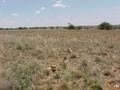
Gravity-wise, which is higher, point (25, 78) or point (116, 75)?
point (25, 78)

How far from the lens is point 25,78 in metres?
8.23

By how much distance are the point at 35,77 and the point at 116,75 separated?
3.31 metres

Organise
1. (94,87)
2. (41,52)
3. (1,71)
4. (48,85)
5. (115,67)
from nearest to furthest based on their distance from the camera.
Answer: (94,87)
(48,85)
(1,71)
(115,67)
(41,52)

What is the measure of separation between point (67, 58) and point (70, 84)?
8222mm

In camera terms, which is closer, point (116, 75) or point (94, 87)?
point (94, 87)

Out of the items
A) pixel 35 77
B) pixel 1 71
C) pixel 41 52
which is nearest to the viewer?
pixel 35 77

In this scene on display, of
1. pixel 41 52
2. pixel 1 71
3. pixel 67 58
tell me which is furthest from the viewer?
pixel 41 52

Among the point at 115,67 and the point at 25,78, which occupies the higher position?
the point at 25,78

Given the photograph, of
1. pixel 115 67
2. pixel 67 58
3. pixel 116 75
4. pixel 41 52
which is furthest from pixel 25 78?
pixel 41 52

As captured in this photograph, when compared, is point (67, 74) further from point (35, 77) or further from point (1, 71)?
point (1, 71)

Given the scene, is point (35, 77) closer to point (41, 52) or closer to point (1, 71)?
point (1, 71)

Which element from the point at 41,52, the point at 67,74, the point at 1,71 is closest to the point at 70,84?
the point at 67,74

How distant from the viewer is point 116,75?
11.9m

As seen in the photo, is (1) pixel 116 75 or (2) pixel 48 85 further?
(1) pixel 116 75
